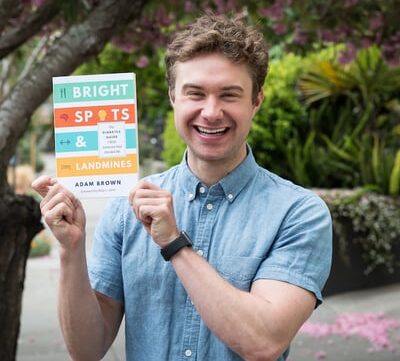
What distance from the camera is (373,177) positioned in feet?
25.5

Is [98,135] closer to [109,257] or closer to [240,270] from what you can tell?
[109,257]

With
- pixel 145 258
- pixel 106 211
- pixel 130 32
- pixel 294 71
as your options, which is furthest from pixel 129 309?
pixel 294 71

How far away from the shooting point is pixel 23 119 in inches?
147

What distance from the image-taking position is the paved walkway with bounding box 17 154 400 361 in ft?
18.7

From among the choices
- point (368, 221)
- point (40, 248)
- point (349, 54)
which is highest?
point (349, 54)

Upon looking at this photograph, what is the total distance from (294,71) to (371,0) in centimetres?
436

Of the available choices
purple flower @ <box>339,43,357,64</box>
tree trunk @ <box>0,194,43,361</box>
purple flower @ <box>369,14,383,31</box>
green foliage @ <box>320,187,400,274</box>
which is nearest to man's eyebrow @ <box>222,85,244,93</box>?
tree trunk @ <box>0,194,43,361</box>

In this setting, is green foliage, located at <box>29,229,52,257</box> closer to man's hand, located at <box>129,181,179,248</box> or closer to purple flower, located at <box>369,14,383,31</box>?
purple flower, located at <box>369,14,383,31</box>

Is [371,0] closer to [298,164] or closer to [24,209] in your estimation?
[24,209]

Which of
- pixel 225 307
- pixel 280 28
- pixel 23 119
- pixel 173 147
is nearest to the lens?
pixel 225 307

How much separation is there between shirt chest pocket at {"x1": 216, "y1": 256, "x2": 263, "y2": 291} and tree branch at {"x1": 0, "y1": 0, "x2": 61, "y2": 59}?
2493 millimetres

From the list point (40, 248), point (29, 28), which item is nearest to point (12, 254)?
point (29, 28)

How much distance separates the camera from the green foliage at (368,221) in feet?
23.1

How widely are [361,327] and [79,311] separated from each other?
4.78m
